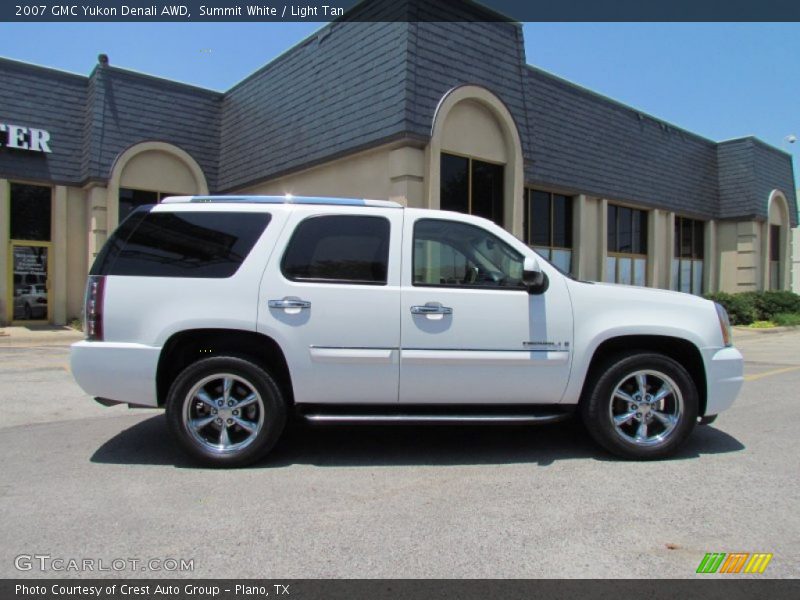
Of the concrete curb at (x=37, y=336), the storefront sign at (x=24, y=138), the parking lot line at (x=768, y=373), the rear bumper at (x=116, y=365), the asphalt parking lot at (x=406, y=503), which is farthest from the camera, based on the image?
the storefront sign at (x=24, y=138)

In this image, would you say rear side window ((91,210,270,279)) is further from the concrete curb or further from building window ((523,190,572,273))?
building window ((523,190,572,273))

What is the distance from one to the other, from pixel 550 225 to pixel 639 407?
12386mm

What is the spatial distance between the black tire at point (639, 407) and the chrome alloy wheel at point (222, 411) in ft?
8.70

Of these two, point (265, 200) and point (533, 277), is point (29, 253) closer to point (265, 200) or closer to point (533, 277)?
point (265, 200)

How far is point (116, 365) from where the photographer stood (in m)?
4.38

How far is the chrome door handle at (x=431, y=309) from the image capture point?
175 inches

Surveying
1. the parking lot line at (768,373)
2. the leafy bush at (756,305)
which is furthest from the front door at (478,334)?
the leafy bush at (756,305)

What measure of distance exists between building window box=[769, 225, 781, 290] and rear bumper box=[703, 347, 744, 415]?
2299 cm

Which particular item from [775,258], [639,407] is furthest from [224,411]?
[775,258]

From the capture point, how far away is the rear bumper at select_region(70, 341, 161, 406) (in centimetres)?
438

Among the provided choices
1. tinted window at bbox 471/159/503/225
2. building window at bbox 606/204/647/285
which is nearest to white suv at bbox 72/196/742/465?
tinted window at bbox 471/159/503/225

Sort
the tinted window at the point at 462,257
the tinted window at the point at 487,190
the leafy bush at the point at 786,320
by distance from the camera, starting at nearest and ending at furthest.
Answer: the tinted window at the point at 462,257
the tinted window at the point at 487,190
the leafy bush at the point at 786,320

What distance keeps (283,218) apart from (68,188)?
14.8 m
